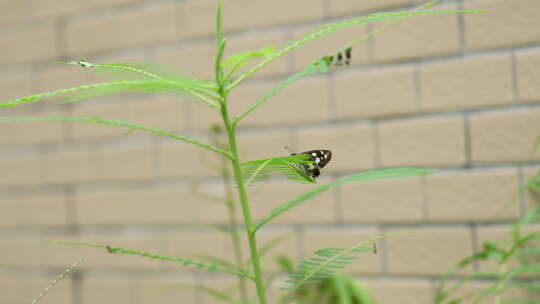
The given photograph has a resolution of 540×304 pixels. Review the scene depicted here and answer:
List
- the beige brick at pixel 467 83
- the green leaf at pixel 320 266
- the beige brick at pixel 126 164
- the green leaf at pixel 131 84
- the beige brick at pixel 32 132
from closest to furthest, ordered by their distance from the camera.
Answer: the green leaf at pixel 131 84 < the green leaf at pixel 320 266 < the beige brick at pixel 467 83 < the beige brick at pixel 126 164 < the beige brick at pixel 32 132

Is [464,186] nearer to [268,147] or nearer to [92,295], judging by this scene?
[268,147]

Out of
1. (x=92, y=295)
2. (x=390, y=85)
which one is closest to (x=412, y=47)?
(x=390, y=85)

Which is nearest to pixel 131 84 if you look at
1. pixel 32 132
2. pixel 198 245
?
pixel 198 245

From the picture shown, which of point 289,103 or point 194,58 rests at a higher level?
point 194,58

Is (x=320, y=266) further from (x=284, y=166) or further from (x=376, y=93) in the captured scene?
(x=376, y=93)

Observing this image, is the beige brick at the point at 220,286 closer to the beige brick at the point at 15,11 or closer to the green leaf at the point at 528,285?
the green leaf at the point at 528,285

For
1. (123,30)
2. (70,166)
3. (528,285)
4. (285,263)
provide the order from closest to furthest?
1. (528,285)
2. (285,263)
3. (123,30)
4. (70,166)

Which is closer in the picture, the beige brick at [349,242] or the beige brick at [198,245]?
the beige brick at [349,242]

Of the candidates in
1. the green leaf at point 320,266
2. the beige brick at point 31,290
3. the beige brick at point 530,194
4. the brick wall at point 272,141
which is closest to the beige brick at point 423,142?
the brick wall at point 272,141
